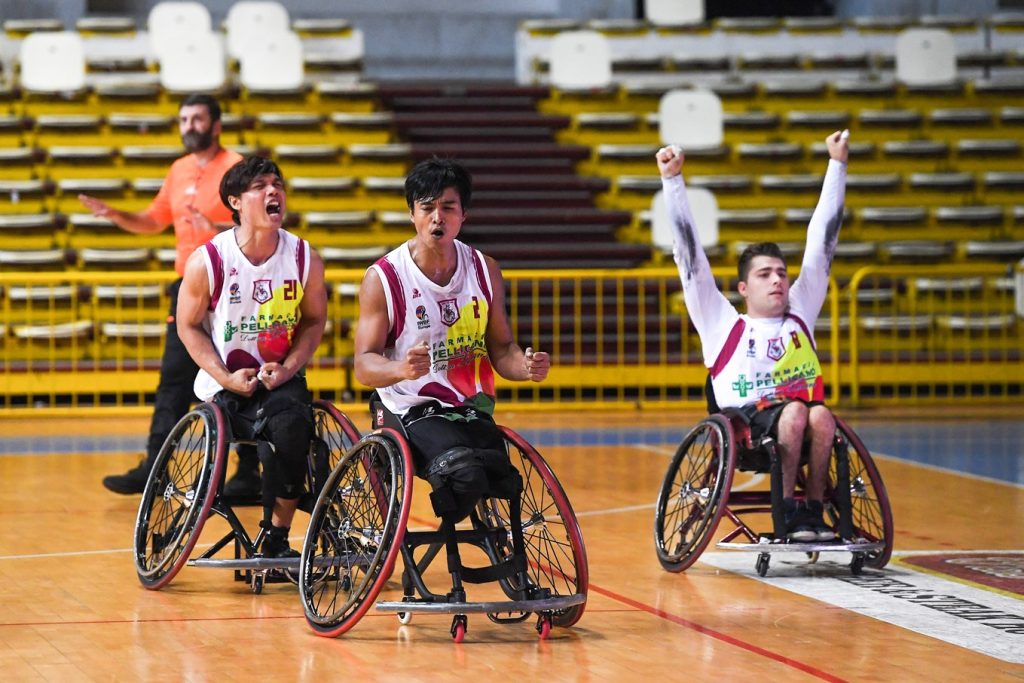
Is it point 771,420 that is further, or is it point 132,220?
point 132,220

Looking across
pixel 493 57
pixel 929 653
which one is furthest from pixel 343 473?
pixel 493 57

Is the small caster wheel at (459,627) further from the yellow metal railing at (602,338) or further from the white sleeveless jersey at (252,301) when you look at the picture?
the yellow metal railing at (602,338)

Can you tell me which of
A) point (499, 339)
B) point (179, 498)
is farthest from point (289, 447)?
point (499, 339)

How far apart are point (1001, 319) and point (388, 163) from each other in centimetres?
531

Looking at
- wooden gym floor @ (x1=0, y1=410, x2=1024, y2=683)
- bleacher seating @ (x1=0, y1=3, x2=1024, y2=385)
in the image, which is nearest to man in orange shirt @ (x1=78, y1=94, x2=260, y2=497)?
wooden gym floor @ (x1=0, y1=410, x2=1024, y2=683)

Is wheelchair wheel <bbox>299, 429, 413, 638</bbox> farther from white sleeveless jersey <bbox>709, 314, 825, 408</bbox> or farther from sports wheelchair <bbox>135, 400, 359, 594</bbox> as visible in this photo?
white sleeveless jersey <bbox>709, 314, 825, 408</bbox>

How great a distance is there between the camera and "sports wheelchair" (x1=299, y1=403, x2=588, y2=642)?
13.6ft

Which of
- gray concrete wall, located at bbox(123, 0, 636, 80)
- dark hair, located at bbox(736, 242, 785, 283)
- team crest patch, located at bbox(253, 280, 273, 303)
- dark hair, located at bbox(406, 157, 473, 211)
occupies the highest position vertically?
gray concrete wall, located at bbox(123, 0, 636, 80)

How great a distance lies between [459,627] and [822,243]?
2.21 m

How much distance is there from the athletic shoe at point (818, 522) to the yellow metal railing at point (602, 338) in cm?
618

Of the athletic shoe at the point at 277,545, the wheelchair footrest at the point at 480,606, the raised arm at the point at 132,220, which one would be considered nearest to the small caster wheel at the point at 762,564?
the wheelchair footrest at the point at 480,606

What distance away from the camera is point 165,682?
381cm

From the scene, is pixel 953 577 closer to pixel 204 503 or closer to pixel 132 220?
pixel 204 503

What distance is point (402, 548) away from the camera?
4.18 metres
